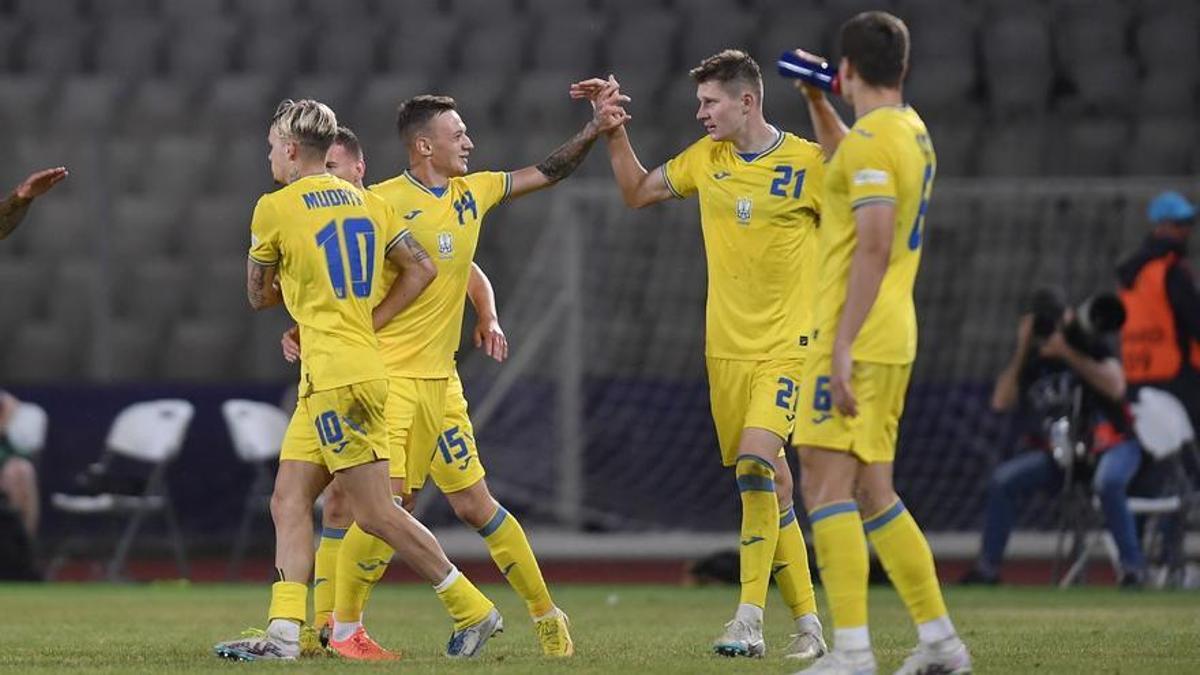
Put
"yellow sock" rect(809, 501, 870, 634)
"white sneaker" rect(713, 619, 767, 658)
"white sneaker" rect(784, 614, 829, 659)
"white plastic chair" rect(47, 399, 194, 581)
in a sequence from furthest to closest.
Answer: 1. "white plastic chair" rect(47, 399, 194, 581)
2. "white sneaker" rect(784, 614, 829, 659)
3. "white sneaker" rect(713, 619, 767, 658)
4. "yellow sock" rect(809, 501, 870, 634)

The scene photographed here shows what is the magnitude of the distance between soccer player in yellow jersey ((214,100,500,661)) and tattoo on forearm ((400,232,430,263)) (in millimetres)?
66

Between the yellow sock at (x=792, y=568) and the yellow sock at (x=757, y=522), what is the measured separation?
2.9 inches

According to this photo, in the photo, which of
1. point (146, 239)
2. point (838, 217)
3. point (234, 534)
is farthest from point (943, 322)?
point (838, 217)

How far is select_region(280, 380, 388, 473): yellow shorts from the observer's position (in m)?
7.29

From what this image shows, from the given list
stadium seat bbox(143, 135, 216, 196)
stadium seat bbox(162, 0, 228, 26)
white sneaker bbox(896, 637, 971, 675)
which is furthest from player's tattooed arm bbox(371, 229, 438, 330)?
stadium seat bbox(162, 0, 228, 26)

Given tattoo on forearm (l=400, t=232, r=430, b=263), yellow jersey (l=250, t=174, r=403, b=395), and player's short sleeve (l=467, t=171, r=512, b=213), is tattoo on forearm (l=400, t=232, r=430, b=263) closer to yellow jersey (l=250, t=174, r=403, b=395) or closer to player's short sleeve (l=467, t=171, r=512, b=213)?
yellow jersey (l=250, t=174, r=403, b=395)

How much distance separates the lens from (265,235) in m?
7.36

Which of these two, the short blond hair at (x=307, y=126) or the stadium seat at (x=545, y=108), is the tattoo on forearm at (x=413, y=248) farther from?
the stadium seat at (x=545, y=108)

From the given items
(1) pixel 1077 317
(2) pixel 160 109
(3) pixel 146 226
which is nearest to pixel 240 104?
(2) pixel 160 109

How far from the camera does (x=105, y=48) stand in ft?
62.0

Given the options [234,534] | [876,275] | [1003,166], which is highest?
[1003,166]

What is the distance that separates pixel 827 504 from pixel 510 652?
7.01ft

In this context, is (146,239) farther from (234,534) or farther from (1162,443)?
(1162,443)

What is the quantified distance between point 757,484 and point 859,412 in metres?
1.72
